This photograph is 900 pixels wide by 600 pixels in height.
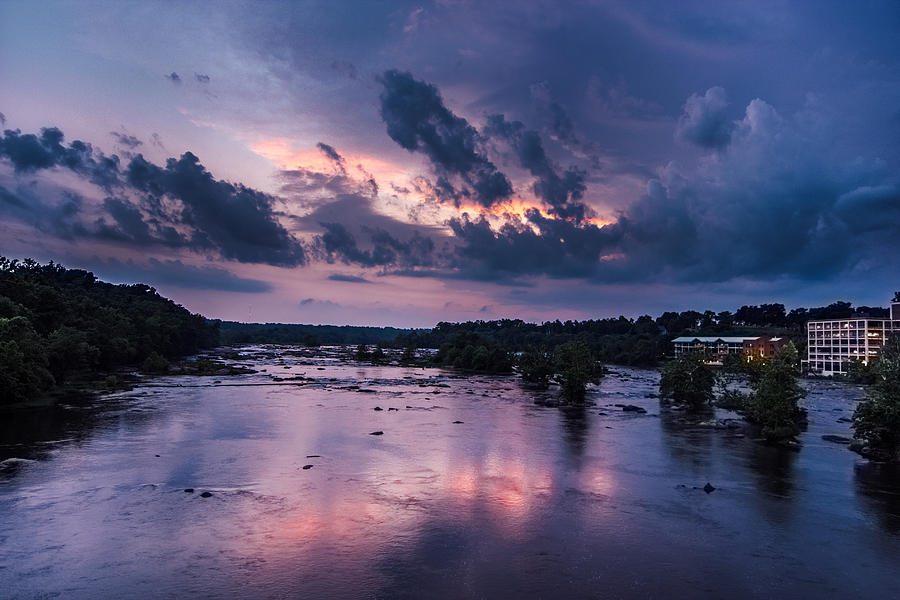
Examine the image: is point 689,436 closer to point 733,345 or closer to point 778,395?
point 778,395

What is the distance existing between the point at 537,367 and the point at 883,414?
62047mm

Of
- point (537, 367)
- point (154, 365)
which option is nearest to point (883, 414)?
point (537, 367)

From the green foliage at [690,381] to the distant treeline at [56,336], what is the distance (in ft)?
231

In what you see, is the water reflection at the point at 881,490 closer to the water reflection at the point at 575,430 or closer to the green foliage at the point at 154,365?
the water reflection at the point at 575,430

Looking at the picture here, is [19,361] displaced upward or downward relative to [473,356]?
downward

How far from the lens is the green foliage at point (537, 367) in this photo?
97562 millimetres

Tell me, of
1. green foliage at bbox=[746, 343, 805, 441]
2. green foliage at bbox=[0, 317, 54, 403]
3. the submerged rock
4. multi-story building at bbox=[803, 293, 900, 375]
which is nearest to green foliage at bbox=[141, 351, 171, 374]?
green foliage at bbox=[0, 317, 54, 403]

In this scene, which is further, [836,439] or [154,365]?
[154,365]

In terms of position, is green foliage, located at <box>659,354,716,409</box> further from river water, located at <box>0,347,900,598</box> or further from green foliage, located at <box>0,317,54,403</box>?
green foliage, located at <box>0,317,54,403</box>

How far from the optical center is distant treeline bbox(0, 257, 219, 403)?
51.0 meters

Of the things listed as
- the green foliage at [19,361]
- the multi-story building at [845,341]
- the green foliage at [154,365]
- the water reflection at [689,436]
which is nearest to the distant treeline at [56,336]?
the green foliage at [19,361]

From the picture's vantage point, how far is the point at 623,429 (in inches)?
2058

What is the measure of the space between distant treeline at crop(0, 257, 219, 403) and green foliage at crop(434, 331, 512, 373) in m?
68.2

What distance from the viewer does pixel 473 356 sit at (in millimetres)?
132125
